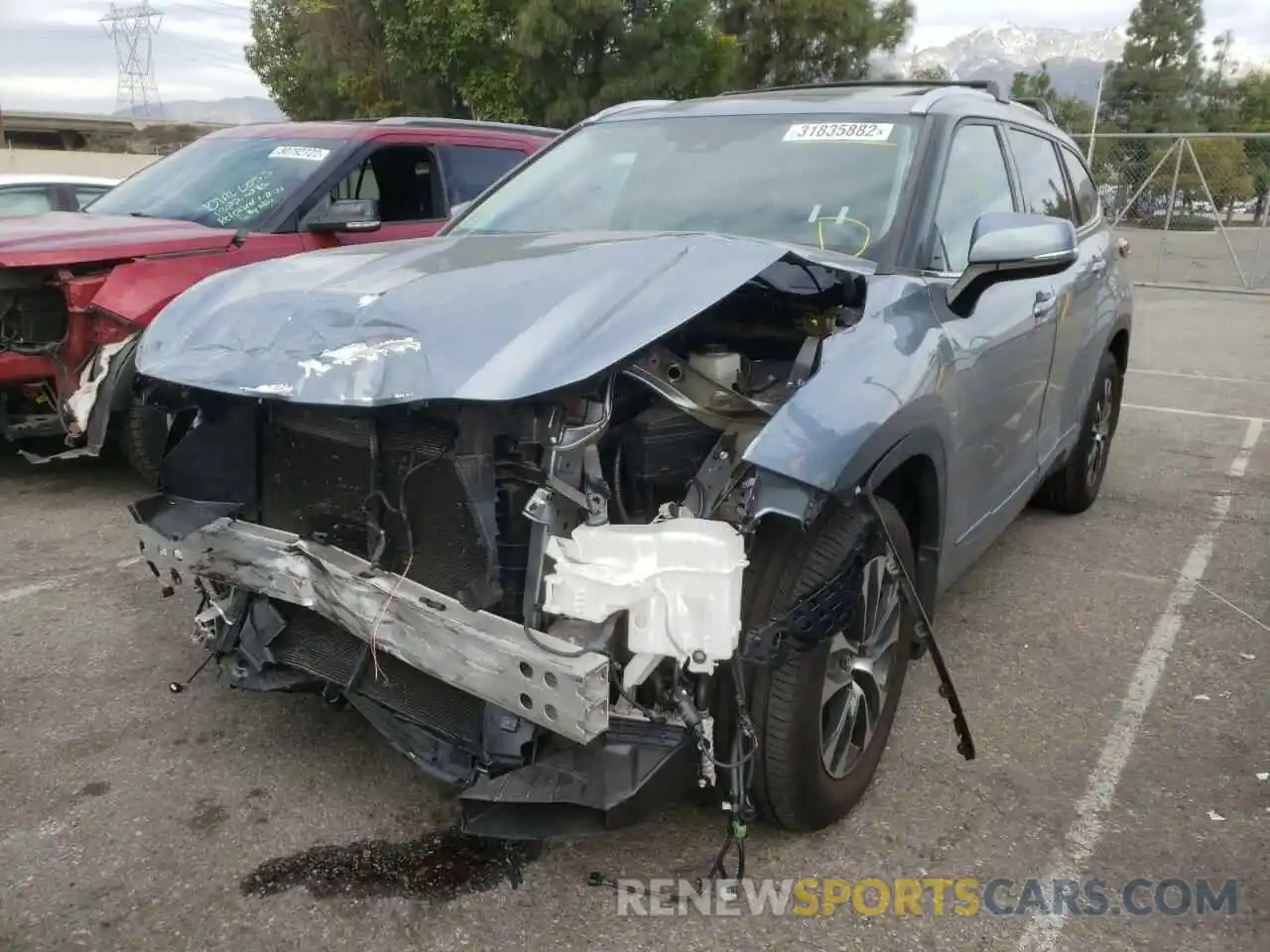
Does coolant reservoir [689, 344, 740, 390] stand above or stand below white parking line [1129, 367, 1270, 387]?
above

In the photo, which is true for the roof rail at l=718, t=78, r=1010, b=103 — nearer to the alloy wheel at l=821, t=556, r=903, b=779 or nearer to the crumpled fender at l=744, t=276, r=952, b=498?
the crumpled fender at l=744, t=276, r=952, b=498

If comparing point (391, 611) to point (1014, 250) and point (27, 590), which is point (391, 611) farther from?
point (27, 590)

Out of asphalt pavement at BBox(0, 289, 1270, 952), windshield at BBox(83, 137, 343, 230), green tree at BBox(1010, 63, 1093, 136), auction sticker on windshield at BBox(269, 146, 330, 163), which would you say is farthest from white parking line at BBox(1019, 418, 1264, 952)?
green tree at BBox(1010, 63, 1093, 136)

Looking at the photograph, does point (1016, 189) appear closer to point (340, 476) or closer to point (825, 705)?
point (825, 705)

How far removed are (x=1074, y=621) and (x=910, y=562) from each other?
1.67m

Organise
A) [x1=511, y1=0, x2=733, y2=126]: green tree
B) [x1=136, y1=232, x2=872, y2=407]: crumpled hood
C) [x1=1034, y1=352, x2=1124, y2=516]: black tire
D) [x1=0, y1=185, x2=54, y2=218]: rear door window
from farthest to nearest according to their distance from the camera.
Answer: [x1=511, y1=0, x2=733, y2=126]: green tree < [x1=0, y1=185, x2=54, y2=218]: rear door window < [x1=1034, y1=352, x2=1124, y2=516]: black tire < [x1=136, y1=232, x2=872, y2=407]: crumpled hood

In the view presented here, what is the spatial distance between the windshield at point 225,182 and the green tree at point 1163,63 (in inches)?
2897

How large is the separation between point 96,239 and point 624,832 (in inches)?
160

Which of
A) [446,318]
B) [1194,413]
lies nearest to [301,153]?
[446,318]

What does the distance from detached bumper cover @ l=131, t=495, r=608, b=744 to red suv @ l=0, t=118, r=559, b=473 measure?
2.74ft

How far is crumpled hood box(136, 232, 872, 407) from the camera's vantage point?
2.31 meters

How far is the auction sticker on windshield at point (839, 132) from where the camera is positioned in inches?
140

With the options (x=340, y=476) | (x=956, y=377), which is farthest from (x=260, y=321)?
(x=956, y=377)

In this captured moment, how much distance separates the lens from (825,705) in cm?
274
